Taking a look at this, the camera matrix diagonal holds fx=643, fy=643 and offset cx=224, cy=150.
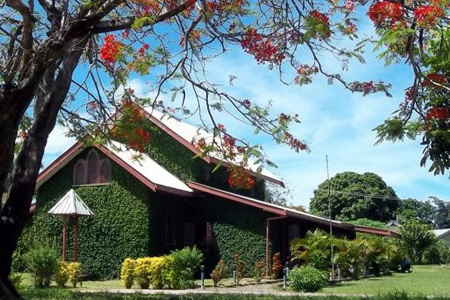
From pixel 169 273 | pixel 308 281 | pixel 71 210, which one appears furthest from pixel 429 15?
pixel 71 210

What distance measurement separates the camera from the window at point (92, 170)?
27297 millimetres

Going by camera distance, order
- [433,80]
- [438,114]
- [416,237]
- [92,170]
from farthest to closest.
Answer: [416,237], [92,170], [438,114], [433,80]

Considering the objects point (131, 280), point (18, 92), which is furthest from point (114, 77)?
point (131, 280)

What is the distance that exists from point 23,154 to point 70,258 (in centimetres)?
1624

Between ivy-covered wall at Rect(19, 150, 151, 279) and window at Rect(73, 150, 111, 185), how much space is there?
0.78 feet

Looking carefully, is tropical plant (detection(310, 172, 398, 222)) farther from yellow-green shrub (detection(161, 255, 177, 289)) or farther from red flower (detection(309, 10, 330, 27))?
red flower (detection(309, 10, 330, 27))

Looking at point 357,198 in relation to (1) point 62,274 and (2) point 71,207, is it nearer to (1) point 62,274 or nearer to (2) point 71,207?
(2) point 71,207

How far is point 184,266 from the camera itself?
2189 cm

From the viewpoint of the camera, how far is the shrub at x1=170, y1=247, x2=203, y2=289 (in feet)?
70.8

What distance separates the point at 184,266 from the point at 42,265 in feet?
15.3

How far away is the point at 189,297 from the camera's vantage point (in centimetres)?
1314

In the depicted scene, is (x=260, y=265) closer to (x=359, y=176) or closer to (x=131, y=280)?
(x=131, y=280)

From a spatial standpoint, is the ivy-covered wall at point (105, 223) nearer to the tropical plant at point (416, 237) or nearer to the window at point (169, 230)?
the window at point (169, 230)

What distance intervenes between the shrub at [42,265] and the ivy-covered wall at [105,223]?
5511mm
